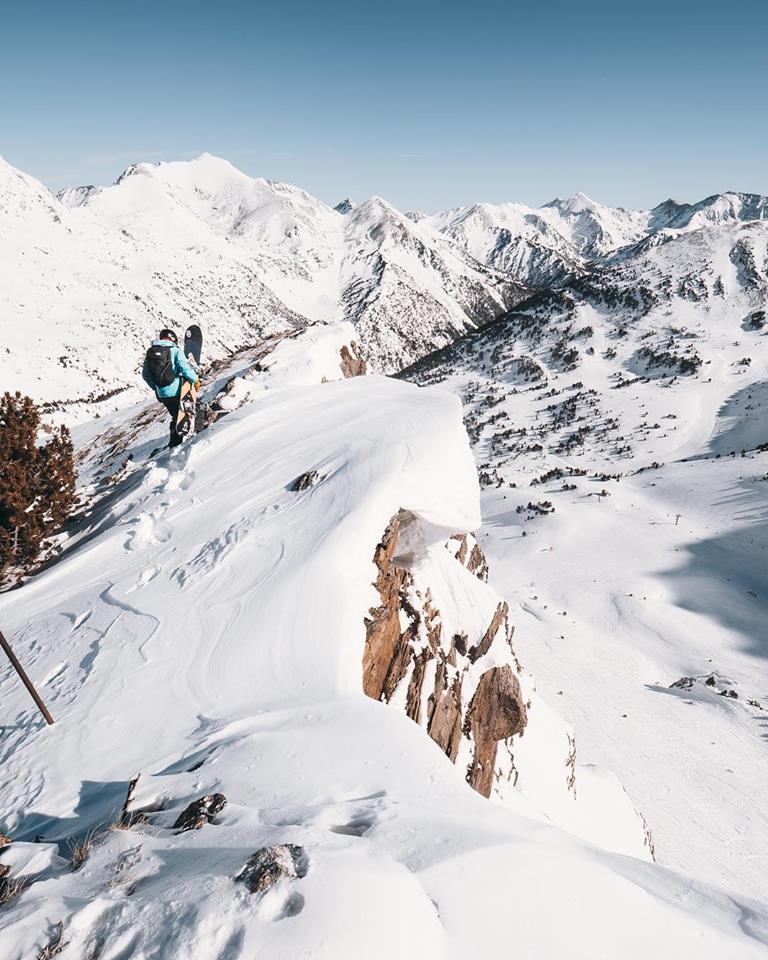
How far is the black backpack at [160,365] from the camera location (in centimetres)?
1307

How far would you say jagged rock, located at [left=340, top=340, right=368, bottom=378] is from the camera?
79.9ft

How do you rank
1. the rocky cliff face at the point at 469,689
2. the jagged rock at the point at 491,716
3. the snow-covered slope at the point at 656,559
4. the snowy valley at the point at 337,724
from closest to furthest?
the snowy valley at the point at 337,724 → the rocky cliff face at the point at 469,689 → the jagged rock at the point at 491,716 → the snow-covered slope at the point at 656,559

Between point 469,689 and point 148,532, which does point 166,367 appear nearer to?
point 148,532

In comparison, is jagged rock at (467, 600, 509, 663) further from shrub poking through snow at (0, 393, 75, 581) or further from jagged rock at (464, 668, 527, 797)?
shrub poking through snow at (0, 393, 75, 581)

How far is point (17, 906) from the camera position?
378 cm

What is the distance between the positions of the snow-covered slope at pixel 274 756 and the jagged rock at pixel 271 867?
0.03m

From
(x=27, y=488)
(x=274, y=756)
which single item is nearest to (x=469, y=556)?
(x=27, y=488)

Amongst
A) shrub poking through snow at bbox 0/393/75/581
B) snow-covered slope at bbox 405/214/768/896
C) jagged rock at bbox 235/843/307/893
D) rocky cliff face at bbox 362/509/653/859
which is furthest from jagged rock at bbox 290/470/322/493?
snow-covered slope at bbox 405/214/768/896

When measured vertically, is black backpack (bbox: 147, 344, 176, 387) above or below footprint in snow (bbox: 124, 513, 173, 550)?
above

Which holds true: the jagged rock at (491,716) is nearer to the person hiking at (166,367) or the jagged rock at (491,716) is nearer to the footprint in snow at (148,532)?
the footprint in snow at (148,532)

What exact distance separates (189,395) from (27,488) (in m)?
5.39

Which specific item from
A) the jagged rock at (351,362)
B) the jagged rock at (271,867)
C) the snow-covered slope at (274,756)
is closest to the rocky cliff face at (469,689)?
the snow-covered slope at (274,756)

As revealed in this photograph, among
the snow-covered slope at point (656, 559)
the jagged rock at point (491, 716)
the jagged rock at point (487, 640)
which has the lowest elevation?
the snow-covered slope at point (656, 559)

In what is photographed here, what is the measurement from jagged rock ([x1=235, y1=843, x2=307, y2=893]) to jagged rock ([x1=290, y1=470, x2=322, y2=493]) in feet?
27.4
